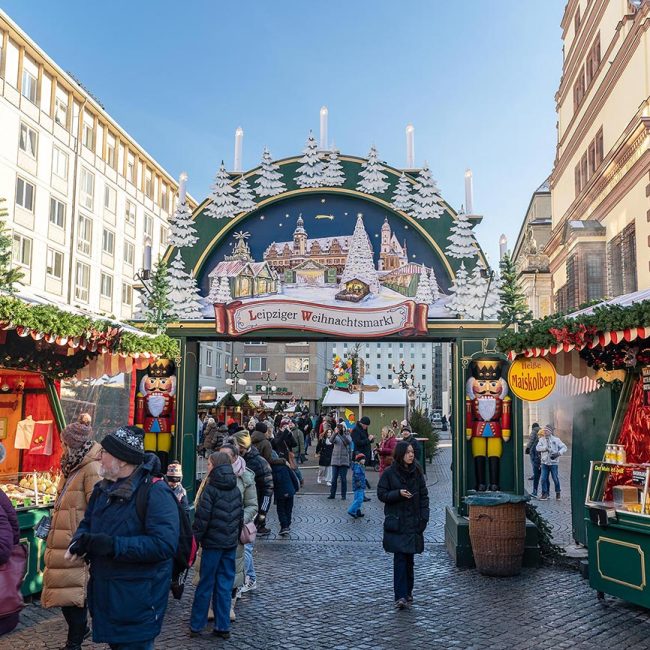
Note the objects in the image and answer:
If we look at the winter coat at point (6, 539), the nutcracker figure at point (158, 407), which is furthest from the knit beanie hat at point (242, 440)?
the winter coat at point (6, 539)

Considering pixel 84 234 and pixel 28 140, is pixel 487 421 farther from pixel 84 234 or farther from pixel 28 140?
pixel 84 234

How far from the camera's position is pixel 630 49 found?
70.6 ft

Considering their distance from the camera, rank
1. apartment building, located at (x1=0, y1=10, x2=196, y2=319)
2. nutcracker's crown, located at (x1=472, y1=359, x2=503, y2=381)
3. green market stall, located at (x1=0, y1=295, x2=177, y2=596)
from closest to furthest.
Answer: green market stall, located at (x1=0, y1=295, x2=177, y2=596) → nutcracker's crown, located at (x1=472, y1=359, x2=503, y2=381) → apartment building, located at (x1=0, y1=10, x2=196, y2=319)

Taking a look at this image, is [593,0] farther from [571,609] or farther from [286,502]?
[571,609]

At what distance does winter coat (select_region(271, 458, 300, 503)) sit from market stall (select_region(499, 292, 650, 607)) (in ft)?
14.8

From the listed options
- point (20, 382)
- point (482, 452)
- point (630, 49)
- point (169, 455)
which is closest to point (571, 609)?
point (482, 452)

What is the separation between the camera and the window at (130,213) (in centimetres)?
4394

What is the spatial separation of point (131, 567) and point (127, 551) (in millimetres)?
174

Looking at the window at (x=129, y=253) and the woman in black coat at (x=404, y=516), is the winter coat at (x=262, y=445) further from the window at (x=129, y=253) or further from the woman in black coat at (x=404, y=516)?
the window at (x=129, y=253)

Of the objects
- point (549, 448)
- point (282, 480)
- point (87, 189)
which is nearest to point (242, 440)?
point (282, 480)

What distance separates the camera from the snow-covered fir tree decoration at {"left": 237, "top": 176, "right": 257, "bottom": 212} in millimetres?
11914

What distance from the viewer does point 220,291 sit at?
11750mm

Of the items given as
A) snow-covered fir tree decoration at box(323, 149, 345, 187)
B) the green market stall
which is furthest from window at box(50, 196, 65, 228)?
the green market stall

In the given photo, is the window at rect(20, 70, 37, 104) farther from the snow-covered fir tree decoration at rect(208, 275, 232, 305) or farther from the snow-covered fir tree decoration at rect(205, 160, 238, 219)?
the snow-covered fir tree decoration at rect(208, 275, 232, 305)
